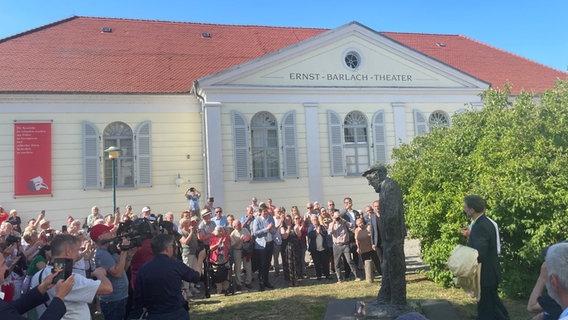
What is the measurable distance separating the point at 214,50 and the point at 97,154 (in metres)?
7.21

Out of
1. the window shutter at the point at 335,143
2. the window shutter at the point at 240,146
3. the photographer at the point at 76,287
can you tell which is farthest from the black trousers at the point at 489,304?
the window shutter at the point at 335,143

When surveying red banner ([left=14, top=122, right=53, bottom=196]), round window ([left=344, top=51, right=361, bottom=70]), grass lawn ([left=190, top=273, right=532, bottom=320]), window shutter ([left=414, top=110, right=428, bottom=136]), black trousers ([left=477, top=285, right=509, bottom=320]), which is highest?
round window ([left=344, top=51, right=361, bottom=70])

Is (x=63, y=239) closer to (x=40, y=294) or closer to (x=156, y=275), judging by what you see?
(x=40, y=294)

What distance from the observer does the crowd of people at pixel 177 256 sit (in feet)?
13.0

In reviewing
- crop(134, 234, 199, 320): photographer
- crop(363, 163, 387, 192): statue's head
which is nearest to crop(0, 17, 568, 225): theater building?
crop(363, 163, 387, 192): statue's head

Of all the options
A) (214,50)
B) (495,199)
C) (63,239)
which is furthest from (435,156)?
(214,50)

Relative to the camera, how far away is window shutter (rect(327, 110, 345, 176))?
58.0 ft

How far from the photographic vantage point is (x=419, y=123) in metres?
18.6

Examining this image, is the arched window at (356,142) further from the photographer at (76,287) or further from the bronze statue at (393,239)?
the photographer at (76,287)

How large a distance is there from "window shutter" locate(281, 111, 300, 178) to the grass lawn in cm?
768

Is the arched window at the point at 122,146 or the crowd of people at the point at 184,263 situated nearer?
the crowd of people at the point at 184,263

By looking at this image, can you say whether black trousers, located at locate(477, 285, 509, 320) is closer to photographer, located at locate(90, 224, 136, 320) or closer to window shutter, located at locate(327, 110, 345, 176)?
photographer, located at locate(90, 224, 136, 320)

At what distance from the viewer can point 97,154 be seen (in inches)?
640

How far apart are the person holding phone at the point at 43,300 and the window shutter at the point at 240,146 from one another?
1361 centimetres
